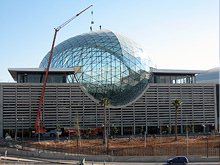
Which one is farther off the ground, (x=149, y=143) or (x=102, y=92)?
(x=102, y=92)

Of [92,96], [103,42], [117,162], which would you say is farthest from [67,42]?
[117,162]

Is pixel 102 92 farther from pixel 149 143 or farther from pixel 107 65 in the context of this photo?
pixel 149 143

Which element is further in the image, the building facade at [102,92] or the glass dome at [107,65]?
the glass dome at [107,65]

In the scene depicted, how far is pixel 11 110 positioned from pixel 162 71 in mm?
42567

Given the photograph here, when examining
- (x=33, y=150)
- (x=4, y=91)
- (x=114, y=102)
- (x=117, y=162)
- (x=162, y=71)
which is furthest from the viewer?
(x=162, y=71)

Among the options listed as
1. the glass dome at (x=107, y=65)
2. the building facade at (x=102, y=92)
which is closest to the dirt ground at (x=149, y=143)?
the building facade at (x=102, y=92)

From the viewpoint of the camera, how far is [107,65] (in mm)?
84625

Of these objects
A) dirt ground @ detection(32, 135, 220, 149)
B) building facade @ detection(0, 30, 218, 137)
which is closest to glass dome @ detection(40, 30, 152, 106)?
building facade @ detection(0, 30, 218, 137)

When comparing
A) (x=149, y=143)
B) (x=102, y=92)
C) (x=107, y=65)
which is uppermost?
(x=107, y=65)

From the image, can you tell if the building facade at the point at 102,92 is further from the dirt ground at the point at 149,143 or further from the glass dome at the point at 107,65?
the dirt ground at the point at 149,143

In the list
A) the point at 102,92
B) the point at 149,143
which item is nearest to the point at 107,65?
the point at 102,92

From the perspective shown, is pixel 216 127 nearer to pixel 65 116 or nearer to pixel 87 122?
pixel 87 122

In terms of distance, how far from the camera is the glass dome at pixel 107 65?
84125 millimetres

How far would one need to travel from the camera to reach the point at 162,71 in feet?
308
